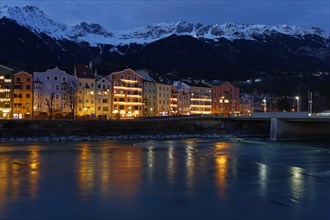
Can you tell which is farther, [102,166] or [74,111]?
[74,111]

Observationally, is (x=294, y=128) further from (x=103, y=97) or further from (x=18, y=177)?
(x=18, y=177)

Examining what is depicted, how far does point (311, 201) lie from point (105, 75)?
10501 centimetres

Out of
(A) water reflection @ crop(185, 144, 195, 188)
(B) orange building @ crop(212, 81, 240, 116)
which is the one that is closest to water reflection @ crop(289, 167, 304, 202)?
(A) water reflection @ crop(185, 144, 195, 188)

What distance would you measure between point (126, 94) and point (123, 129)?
37.7 metres

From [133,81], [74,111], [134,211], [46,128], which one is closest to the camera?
[134,211]

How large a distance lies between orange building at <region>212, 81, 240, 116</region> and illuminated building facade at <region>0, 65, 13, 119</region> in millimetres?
74035

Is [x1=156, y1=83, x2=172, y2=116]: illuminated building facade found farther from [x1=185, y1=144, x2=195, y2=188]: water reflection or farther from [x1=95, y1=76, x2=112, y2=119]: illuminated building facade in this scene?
[x1=185, y1=144, x2=195, y2=188]: water reflection

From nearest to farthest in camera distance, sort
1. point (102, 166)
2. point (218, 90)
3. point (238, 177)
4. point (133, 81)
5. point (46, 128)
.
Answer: point (238, 177) → point (102, 166) → point (46, 128) → point (133, 81) → point (218, 90)

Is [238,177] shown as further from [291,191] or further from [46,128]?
[46,128]

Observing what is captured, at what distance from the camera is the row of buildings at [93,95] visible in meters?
97.7

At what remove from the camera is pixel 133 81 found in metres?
120

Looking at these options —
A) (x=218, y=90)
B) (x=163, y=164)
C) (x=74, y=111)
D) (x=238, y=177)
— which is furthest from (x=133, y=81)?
(x=238, y=177)

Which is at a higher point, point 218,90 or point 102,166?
point 218,90

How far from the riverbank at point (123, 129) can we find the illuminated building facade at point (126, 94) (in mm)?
27774
